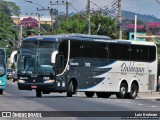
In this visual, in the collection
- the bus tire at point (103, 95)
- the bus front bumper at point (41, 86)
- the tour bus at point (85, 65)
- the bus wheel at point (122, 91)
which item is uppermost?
the tour bus at point (85, 65)

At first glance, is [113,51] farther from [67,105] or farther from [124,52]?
[67,105]

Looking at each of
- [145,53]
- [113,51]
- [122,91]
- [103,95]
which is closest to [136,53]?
[145,53]

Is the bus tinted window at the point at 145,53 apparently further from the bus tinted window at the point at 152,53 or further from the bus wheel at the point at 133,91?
the bus wheel at the point at 133,91

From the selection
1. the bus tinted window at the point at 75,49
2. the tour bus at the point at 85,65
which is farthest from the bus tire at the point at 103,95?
the bus tinted window at the point at 75,49

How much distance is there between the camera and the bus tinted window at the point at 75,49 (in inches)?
1583

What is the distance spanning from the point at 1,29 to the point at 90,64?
8798 cm

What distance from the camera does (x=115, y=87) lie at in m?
43.4

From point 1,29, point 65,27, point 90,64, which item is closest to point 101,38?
point 90,64

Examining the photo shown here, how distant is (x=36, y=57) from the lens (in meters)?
39.6

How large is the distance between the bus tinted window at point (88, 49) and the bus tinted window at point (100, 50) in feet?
1.20

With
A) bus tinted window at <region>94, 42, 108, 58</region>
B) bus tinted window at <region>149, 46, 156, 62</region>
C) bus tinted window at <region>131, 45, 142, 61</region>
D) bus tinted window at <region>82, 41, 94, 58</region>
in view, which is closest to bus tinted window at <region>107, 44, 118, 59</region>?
bus tinted window at <region>94, 42, 108, 58</region>

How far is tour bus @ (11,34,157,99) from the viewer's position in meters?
39.6

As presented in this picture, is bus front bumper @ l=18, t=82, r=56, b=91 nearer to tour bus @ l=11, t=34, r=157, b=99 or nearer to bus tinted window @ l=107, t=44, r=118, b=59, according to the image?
tour bus @ l=11, t=34, r=157, b=99

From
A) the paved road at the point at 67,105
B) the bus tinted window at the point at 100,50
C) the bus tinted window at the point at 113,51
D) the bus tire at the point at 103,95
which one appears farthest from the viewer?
the bus tire at the point at 103,95
